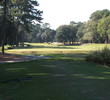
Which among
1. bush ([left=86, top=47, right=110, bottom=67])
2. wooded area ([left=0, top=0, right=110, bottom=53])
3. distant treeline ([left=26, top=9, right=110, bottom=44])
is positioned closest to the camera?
bush ([left=86, top=47, right=110, bottom=67])

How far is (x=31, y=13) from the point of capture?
6038cm

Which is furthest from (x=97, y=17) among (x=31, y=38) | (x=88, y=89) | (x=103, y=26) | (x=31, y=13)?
(x=88, y=89)

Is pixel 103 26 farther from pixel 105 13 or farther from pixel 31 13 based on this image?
pixel 31 13

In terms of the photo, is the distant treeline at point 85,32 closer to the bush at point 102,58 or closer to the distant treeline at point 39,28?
the distant treeline at point 39,28

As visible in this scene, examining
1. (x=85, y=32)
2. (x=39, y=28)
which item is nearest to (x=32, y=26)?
(x=85, y=32)

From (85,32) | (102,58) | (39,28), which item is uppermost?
(39,28)

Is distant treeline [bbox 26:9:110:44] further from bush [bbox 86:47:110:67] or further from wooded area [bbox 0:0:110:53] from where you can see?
bush [bbox 86:47:110:67]

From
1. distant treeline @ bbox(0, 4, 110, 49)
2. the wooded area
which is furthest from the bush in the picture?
distant treeline @ bbox(0, 4, 110, 49)

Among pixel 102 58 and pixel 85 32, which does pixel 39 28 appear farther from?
pixel 102 58

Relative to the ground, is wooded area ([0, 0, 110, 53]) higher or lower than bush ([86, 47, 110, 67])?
higher

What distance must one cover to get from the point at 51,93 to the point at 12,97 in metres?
1.29

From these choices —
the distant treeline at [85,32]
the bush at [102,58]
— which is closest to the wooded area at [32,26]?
Answer: the distant treeline at [85,32]

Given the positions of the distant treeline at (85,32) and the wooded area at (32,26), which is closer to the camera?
the wooded area at (32,26)

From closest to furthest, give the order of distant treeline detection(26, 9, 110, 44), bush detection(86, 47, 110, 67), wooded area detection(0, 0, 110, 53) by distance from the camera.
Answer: bush detection(86, 47, 110, 67)
wooded area detection(0, 0, 110, 53)
distant treeline detection(26, 9, 110, 44)
